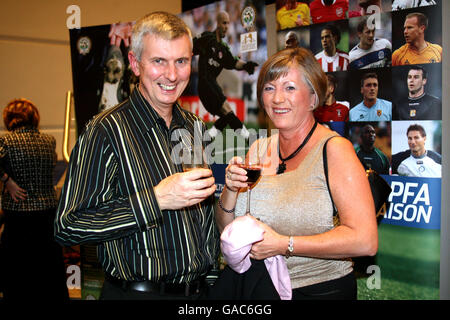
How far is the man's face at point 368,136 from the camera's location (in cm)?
266

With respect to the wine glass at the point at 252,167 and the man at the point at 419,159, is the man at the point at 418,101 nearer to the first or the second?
the man at the point at 419,159

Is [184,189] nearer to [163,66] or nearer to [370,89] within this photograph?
[163,66]

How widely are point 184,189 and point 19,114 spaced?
3090mm

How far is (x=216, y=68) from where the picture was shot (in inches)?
123

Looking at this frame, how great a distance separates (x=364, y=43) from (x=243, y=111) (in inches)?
39.8

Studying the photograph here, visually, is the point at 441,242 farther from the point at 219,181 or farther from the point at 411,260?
the point at 219,181

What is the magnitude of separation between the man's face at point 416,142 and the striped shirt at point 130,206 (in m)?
1.70

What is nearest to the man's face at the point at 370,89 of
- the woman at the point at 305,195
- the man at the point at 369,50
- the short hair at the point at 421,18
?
the man at the point at 369,50

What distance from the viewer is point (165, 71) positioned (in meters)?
1.49

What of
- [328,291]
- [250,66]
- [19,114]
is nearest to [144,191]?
[328,291]

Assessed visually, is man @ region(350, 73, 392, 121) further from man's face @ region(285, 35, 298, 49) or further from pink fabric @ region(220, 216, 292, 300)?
pink fabric @ region(220, 216, 292, 300)

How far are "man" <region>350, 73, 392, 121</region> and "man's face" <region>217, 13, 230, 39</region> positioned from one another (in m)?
1.18

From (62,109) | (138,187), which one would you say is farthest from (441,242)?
(62,109)

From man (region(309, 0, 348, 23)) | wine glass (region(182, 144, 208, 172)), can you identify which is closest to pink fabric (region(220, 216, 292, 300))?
wine glass (region(182, 144, 208, 172))
